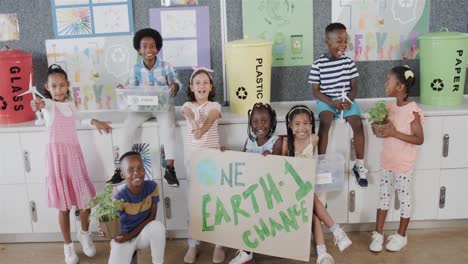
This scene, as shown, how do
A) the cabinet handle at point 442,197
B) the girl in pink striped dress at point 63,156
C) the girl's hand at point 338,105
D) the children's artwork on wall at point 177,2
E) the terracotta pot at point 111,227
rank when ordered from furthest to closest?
the children's artwork on wall at point 177,2 < the cabinet handle at point 442,197 < the girl's hand at point 338,105 < the girl in pink striped dress at point 63,156 < the terracotta pot at point 111,227

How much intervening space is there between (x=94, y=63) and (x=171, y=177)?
78cm

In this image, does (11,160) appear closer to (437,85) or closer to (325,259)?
(325,259)

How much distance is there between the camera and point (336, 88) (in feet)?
8.18

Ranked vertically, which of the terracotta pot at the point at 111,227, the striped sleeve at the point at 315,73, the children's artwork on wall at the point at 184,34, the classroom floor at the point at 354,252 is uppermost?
the children's artwork on wall at the point at 184,34

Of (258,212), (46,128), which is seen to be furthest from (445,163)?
(46,128)

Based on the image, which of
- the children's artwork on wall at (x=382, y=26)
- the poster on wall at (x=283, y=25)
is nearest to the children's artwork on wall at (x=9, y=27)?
the poster on wall at (x=283, y=25)

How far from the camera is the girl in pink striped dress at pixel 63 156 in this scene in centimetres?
233

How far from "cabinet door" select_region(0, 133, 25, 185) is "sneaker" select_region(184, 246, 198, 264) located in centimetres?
87

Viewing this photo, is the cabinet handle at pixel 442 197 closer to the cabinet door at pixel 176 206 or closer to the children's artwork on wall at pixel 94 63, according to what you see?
the cabinet door at pixel 176 206

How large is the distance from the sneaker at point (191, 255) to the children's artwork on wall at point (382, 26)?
1.26m

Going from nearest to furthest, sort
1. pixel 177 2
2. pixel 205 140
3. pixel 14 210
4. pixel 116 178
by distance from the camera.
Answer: pixel 205 140, pixel 116 178, pixel 14 210, pixel 177 2

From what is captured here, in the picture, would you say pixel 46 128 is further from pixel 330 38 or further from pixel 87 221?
pixel 330 38

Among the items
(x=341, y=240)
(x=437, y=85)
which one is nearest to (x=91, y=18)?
(x=341, y=240)

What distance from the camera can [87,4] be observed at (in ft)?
8.80
